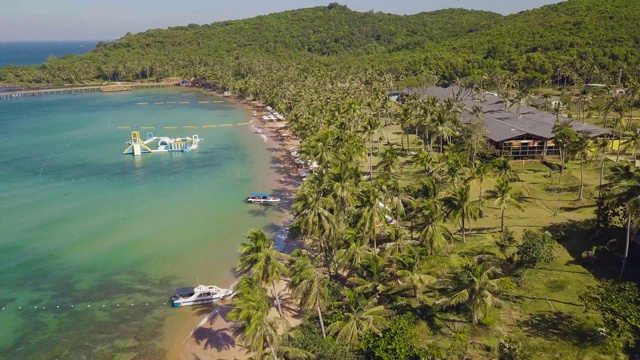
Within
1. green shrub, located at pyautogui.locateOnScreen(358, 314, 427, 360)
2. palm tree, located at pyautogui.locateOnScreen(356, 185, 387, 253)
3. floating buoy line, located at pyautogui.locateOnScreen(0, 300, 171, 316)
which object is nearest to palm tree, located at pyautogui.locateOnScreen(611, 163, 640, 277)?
palm tree, located at pyautogui.locateOnScreen(356, 185, 387, 253)

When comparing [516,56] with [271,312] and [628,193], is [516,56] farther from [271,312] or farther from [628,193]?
[271,312]

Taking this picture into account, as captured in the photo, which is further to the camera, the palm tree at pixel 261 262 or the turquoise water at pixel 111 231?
the turquoise water at pixel 111 231

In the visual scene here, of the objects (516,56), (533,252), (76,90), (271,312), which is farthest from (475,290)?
(76,90)

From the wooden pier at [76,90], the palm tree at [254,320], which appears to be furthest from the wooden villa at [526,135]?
the wooden pier at [76,90]

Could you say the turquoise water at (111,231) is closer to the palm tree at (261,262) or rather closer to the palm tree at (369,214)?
the palm tree at (261,262)

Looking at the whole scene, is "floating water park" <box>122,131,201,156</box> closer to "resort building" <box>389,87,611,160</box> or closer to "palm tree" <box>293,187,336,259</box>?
"resort building" <box>389,87,611,160</box>
